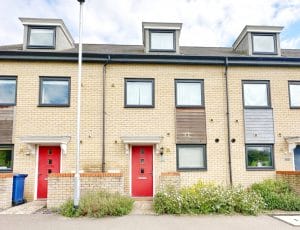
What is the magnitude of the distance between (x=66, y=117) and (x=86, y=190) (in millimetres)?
3704

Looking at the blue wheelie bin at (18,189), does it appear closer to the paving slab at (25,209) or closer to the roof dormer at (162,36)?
the paving slab at (25,209)

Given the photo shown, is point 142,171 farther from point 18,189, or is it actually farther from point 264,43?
point 264,43

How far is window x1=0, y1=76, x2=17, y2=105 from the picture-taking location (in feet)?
36.9

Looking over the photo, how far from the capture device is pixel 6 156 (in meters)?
10.9

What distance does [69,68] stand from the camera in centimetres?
1159

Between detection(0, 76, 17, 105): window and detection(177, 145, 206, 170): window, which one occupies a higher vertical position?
detection(0, 76, 17, 105): window

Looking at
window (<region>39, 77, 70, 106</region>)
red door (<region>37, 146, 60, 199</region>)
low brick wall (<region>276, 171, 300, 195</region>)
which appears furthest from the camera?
window (<region>39, 77, 70, 106</region>)

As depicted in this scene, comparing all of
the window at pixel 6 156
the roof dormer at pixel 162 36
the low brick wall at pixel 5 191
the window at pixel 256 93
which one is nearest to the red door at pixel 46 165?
the window at pixel 6 156

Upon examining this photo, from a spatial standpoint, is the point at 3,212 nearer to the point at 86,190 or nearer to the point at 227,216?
the point at 86,190

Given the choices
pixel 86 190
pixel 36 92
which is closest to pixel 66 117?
pixel 36 92

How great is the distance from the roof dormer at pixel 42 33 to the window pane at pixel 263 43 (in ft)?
31.2

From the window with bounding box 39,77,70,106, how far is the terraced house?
0.04 metres

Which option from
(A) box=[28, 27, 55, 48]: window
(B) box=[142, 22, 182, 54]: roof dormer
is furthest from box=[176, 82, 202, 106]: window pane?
(A) box=[28, 27, 55, 48]: window

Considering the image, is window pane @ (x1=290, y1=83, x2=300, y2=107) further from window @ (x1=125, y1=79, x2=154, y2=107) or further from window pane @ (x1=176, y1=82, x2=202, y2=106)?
window @ (x1=125, y1=79, x2=154, y2=107)
